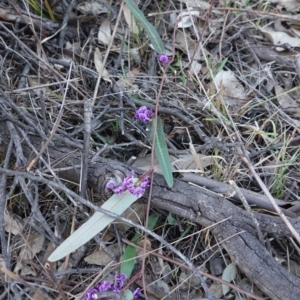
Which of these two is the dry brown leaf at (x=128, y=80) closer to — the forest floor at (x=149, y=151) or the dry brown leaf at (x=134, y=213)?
the forest floor at (x=149, y=151)

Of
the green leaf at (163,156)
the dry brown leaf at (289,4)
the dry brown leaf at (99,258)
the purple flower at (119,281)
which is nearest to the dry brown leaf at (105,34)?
the green leaf at (163,156)

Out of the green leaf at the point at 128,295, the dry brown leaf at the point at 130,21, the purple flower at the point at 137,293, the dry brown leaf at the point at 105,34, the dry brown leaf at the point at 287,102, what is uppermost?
the dry brown leaf at the point at 130,21

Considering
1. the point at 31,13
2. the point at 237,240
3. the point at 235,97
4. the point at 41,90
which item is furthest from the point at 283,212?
the point at 31,13

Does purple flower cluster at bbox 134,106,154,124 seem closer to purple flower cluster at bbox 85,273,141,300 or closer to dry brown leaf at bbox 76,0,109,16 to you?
purple flower cluster at bbox 85,273,141,300

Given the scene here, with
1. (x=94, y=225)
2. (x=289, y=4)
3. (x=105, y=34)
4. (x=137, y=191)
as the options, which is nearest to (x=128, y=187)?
(x=137, y=191)

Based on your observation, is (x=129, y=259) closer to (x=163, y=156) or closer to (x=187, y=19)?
(x=163, y=156)

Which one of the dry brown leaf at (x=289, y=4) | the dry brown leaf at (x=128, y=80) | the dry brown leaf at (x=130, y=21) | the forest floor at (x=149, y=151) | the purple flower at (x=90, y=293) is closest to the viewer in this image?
the purple flower at (x=90, y=293)
